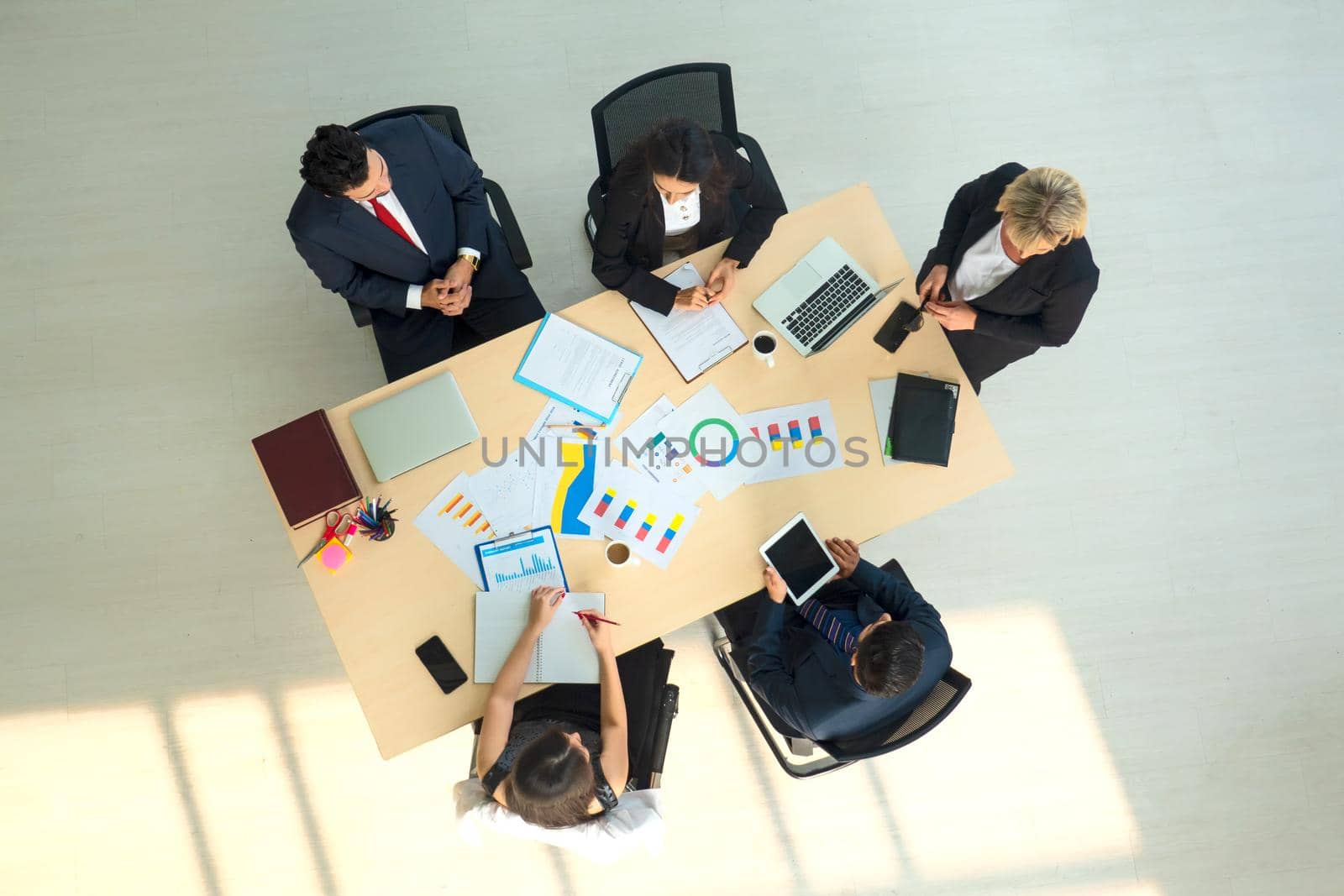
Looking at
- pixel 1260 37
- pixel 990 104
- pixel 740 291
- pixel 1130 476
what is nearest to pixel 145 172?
pixel 740 291

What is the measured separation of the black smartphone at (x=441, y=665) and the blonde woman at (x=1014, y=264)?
168 cm

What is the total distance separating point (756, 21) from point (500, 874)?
353cm

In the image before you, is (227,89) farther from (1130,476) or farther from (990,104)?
(1130,476)

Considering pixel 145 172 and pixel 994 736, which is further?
pixel 145 172

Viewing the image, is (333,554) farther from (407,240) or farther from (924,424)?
(924,424)

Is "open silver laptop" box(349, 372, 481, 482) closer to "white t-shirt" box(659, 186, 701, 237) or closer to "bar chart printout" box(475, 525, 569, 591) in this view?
"bar chart printout" box(475, 525, 569, 591)

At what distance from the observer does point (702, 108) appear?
2.49 metres

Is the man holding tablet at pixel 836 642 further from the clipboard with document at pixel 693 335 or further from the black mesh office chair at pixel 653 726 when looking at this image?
the clipboard with document at pixel 693 335

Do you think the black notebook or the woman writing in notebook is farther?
the black notebook

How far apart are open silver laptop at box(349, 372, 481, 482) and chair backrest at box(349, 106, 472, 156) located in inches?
31.7

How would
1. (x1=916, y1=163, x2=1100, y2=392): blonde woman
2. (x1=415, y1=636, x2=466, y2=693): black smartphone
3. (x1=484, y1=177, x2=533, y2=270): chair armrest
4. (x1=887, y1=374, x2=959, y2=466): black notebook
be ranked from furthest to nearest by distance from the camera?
(x1=484, y1=177, x2=533, y2=270): chair armrest
(x1=887, y1=374, x2=959, y2=466): black notebook
(x1=415, y1=636, x2=466, y2=693): black smartphone
(x1=916, y1=163, x2=1100, y2=392): blonde woman

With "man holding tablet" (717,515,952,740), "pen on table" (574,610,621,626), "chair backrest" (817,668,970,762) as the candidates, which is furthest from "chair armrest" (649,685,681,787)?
"chair backrest" (817,668,970,762)

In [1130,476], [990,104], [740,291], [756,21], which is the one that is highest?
[756,21]

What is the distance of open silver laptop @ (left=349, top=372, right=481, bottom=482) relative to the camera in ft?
7.34
